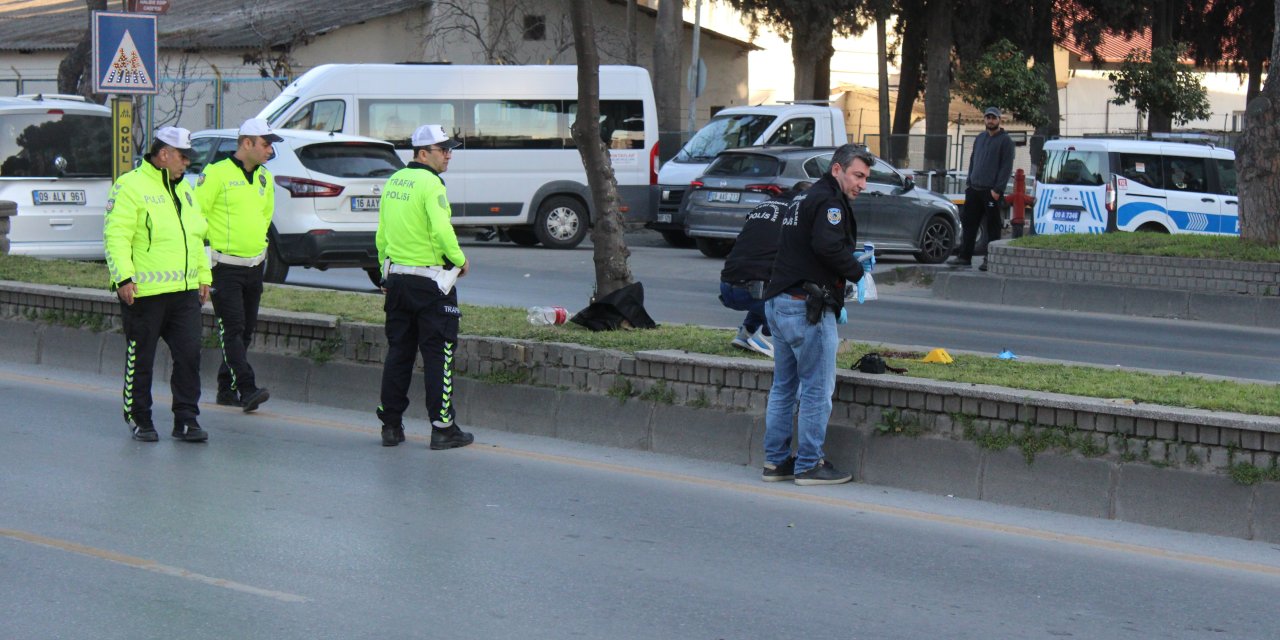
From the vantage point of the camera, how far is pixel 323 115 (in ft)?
70.2

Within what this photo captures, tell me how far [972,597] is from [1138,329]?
32.3ft

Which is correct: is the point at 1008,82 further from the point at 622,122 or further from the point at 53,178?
the point at 53,178

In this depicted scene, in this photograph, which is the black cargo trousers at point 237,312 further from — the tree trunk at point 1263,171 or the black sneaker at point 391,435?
the tree trunk at point 1263,171

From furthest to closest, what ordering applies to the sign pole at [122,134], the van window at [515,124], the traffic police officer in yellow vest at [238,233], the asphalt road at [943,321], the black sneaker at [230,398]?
the van window at [515,124] < the sign pole at [122,134] < the asphalt road at [943,321] < the black sneaker at [230,398] < the traffic police officer in yellow vest at [238,233]

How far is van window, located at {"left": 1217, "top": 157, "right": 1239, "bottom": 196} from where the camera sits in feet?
72.0

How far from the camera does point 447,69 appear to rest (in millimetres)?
22219

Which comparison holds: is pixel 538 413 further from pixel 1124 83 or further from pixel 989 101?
pixel 1124 83

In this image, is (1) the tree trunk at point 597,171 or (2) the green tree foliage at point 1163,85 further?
(2) the green tree foliage at point 1163,85

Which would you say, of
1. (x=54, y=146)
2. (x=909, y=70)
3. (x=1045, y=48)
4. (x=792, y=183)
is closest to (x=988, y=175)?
(x=792, y=183)

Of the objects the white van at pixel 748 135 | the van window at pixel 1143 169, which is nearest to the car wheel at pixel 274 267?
the white van at pixel 748 135

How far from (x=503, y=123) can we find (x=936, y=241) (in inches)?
257

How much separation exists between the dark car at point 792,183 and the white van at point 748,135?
7.72 feet

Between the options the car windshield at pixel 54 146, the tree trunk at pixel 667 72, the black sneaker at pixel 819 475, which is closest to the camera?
the black sneaker at pixel 819 475

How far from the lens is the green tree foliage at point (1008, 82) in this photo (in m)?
33.8
